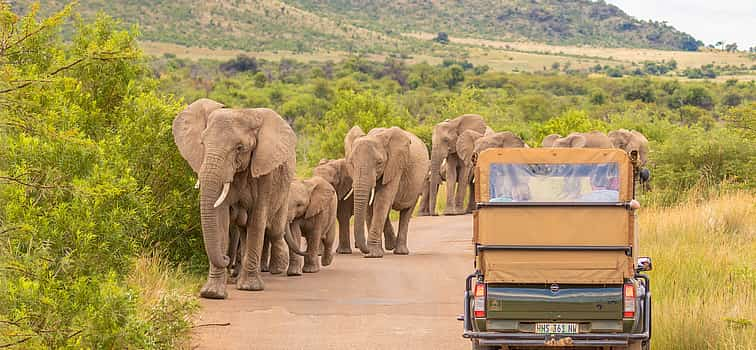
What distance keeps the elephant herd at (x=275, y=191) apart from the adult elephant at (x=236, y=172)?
0.01m

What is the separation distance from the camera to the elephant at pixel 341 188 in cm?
1930

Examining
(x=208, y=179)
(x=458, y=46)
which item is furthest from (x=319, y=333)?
(x=458, y=46)

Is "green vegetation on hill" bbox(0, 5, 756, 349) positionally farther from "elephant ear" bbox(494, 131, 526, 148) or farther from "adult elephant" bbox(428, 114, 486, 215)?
"elephant ear" bbox(494, 131, 526, 148)

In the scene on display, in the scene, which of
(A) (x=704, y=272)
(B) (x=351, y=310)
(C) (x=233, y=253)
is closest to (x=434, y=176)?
(C) (x=233, y=253)

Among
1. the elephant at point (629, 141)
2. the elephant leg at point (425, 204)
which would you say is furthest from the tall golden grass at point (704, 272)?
the elephant at point (629, 141)

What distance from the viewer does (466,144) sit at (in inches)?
1213

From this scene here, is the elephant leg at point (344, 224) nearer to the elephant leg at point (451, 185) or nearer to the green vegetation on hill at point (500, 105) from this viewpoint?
the green vegetation on hill at point (500, 105)

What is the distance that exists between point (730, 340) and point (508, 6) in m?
173

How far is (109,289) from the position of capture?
26.2 ft

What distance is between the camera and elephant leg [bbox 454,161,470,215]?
30.8 metres

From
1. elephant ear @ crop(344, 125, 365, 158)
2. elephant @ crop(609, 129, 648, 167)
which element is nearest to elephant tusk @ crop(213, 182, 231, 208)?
elephant ear @ crop(344, 125, 365, 158)

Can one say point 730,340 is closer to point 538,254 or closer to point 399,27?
point 538,254

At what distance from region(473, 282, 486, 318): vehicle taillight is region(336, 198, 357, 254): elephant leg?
11005 millimetres

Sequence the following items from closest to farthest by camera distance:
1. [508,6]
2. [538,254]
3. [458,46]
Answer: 1. [538,254]
2. [458,46]
3. [508,6]
